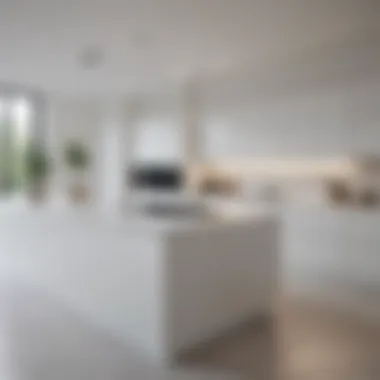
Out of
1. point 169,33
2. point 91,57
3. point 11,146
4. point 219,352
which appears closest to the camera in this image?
point 219,352

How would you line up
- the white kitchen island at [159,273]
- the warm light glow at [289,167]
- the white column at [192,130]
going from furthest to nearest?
the white column at [192,130] → the warm light glow at [289,167] → the white kitchen island at [159,273]

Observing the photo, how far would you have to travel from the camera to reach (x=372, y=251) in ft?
16.4

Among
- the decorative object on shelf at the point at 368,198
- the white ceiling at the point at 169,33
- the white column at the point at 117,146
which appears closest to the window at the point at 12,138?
the white ceiling at the point at 169,33

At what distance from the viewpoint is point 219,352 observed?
3.16 metres

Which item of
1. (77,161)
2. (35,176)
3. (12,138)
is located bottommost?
(35,176)

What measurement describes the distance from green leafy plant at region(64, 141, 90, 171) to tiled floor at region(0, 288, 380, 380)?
Result: 453 centimetres

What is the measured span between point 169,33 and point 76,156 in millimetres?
4037

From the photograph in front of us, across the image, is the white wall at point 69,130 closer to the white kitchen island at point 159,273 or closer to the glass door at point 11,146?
the glass door at point 11,146

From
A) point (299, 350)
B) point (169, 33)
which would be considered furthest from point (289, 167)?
point (299, 350)

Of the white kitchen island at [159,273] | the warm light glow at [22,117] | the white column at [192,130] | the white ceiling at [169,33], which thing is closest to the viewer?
the white kitchen island at [159,273]

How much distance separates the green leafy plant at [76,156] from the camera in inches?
320

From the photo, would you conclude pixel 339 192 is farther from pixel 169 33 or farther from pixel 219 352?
pixel 219 352

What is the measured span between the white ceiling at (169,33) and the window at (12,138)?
1.10 metres

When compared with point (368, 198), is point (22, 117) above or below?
above
